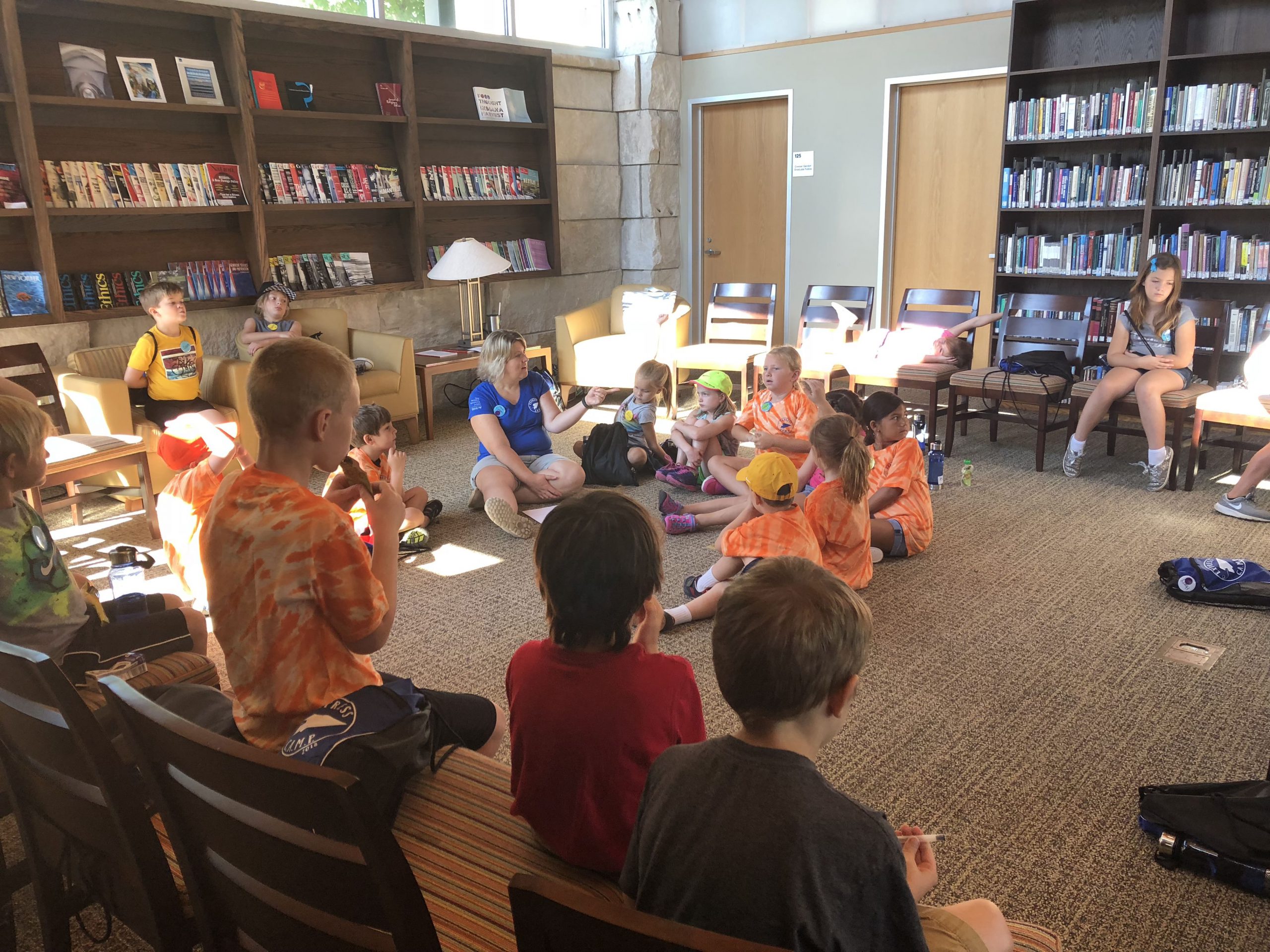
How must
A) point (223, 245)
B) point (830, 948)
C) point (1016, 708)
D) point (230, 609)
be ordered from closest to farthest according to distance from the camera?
point (830, 948)
point (230, 609)
point (1016, 708)
point (223, 245)

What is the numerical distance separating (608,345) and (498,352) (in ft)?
8.20

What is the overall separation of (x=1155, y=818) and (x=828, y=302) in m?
4.97

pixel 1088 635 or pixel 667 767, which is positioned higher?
pixel 667 767

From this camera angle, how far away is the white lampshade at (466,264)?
6367mm

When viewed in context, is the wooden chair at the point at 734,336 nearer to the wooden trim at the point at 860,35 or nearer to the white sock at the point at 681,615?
the wooden trim at the point at 860,35

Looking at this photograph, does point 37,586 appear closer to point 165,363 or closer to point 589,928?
point 589,928

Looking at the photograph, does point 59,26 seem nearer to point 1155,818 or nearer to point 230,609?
point 230,609

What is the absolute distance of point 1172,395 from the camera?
4875mm

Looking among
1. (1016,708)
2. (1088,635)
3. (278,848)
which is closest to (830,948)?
(278,848)

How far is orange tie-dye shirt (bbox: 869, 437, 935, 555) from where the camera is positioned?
157 inches

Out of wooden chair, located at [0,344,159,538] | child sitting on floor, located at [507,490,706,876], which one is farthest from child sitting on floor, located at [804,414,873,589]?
wooden chair, located at [0,344,159,538]

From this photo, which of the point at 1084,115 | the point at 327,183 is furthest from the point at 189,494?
the point at 1084,115

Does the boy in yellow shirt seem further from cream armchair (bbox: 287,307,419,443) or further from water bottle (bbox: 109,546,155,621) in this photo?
water bottle (bbox: 109,546,155,621)

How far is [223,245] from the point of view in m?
5.93
